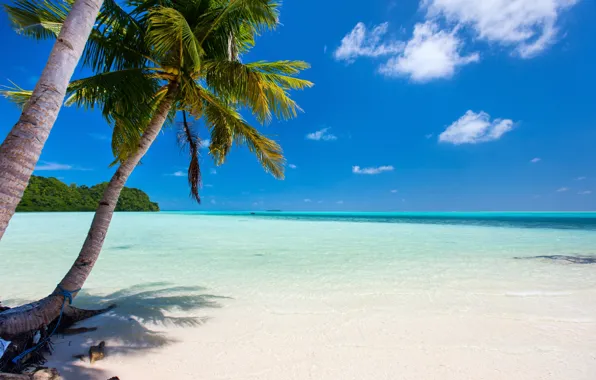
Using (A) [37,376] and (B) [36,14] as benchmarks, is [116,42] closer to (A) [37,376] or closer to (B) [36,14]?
(B) [36,14]

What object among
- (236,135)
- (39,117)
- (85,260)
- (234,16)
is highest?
(234,16)

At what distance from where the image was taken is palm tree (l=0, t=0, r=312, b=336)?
3.33 meters

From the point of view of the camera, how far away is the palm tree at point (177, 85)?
3334mm

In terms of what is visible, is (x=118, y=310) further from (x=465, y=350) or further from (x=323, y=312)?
(x=465, y=350)

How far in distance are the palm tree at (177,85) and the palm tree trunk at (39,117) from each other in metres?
1.33

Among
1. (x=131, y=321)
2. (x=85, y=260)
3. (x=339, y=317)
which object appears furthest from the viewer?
(x=339, y=317)

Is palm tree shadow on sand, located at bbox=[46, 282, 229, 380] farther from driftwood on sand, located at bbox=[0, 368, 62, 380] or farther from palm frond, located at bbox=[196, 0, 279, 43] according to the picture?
palm frond, located at bbox=[196, 0, 279, 43]

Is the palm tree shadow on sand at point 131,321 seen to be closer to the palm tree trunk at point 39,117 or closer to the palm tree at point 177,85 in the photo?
the palm tree at point 177,85

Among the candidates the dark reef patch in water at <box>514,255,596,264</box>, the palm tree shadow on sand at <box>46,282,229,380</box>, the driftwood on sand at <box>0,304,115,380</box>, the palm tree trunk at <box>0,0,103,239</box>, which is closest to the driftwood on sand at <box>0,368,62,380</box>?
the driftwood on sand at <box>0,304,115,380</box>

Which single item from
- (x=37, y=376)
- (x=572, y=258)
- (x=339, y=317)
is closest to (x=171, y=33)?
(x=37, y=376)

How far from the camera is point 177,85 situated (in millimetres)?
4027

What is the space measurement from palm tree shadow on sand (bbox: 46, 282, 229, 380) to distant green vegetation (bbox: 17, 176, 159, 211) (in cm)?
5716

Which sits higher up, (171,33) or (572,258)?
(171,33)

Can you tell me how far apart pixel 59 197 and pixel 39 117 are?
67252 mm
